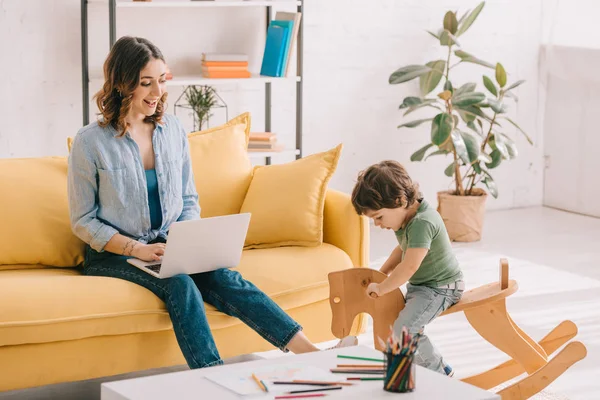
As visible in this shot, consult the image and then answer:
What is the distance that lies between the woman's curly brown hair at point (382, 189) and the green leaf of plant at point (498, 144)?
251 centimetres

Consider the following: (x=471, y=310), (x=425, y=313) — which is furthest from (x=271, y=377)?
(x=471, y=310)

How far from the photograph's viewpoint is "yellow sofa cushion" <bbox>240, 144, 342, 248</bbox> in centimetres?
338

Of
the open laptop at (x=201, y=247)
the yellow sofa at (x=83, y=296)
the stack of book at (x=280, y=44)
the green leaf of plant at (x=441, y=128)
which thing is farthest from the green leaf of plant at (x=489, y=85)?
the open laptop at (x=201, y=247)

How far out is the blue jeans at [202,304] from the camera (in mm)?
2744

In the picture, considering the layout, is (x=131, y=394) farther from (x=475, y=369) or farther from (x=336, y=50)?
(x=336, y=50)

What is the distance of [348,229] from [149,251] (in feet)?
2.44

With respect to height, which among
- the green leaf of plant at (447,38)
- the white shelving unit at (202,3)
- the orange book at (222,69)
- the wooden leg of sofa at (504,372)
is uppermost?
the white shelving unit at (202,3)

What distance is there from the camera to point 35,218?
3145 millimetres

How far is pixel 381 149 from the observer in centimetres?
569

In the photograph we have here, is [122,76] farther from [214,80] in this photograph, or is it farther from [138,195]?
[214,80]

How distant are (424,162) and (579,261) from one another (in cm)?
125

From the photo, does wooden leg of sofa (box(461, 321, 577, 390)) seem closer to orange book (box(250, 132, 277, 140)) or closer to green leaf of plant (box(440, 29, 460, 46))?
orange book (box(250, 132, 277, 140))

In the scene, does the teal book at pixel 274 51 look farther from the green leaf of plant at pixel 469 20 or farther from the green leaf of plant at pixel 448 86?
the green leaf of plant at pixel 469 20

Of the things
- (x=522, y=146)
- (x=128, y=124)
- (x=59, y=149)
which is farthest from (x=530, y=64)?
(x=128, y=124)
